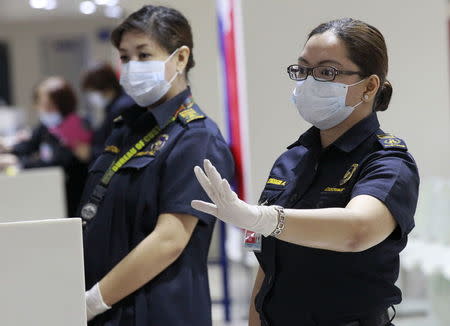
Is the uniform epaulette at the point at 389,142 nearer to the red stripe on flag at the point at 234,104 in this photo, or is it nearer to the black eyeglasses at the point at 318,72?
the black eyeglasses at the point at 318,72

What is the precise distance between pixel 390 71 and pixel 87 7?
903cm

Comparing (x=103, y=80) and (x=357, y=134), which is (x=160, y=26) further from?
(x=103, y=80)

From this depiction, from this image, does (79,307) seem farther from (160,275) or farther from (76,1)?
(76,1)

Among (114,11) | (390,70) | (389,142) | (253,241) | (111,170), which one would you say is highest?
(114,11)

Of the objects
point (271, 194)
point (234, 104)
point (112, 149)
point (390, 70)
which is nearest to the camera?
point (271, 194)

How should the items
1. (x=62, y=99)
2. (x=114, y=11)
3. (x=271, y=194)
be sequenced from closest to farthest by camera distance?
(x=271, y=194) < (x=62, y=99) < (x=114, y=11)

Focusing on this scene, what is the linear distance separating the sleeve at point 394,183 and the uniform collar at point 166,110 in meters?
0.77

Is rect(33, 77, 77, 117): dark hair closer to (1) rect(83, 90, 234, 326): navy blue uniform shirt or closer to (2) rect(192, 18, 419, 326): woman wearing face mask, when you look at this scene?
(1) rect(83, 90, 234, 326): navy blue uniform shirt

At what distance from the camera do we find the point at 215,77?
546 centimetres

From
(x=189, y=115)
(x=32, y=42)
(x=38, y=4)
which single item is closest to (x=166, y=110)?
(x=189, y=115)

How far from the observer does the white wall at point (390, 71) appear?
4.15 m

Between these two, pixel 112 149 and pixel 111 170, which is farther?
pixel 112 149

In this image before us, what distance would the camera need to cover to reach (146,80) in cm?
236

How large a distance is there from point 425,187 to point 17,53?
Result: 11.9 meters
